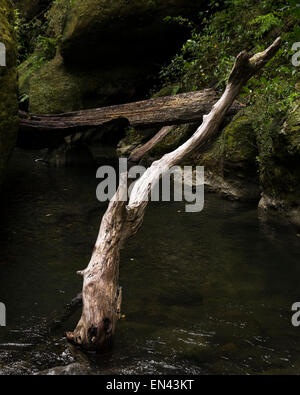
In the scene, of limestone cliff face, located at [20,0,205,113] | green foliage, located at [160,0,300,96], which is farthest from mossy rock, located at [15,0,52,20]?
green foliage, located at [160,0,300,96]

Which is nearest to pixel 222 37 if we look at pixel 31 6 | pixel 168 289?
pixel 168 289

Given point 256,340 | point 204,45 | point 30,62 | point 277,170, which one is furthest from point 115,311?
point 30,62

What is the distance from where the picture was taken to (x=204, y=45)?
31.2 feet

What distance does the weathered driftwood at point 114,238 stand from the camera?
9.28 feet

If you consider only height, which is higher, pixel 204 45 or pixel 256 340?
pixel 204 45

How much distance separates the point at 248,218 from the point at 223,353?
3.40 metres

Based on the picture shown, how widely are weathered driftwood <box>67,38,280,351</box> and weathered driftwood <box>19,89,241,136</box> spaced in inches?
A: 103

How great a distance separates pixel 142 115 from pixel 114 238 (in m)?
5.05

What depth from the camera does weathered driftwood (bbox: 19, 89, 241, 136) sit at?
7594 mm

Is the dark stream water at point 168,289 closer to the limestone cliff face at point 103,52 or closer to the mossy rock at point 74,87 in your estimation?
the mossy rock at point 74,87

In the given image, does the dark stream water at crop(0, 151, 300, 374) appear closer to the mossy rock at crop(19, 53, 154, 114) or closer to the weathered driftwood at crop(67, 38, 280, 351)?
the weathered driftwood at crop(67, 38, 280, 351)

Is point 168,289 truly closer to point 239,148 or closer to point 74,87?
point 239,148
